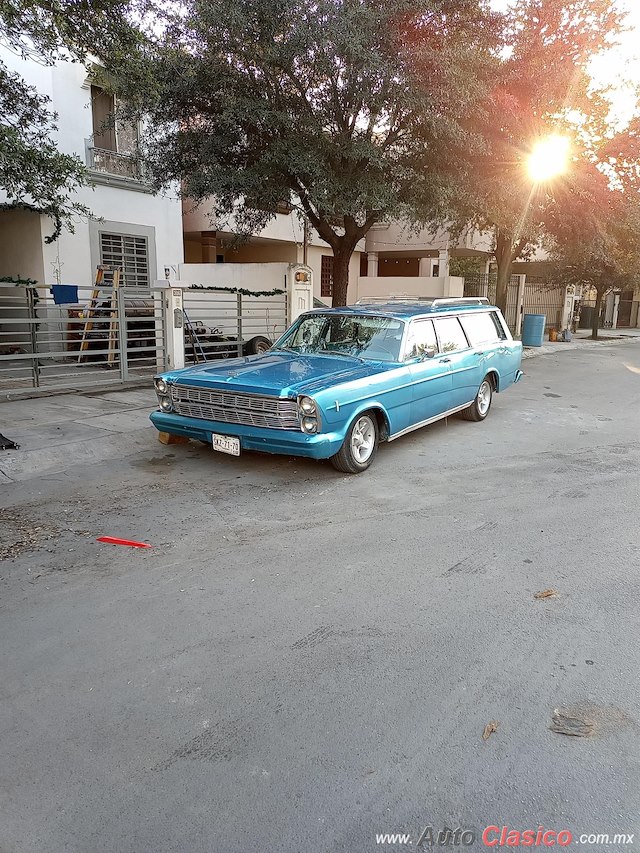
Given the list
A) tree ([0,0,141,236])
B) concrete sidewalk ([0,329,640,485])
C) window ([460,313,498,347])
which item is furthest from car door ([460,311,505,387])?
tree ([0,0,141,236])

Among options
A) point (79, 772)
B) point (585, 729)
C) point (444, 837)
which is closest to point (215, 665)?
Answer: point (79, 772)

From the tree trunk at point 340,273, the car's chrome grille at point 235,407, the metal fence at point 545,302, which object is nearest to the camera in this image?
the car's chrome grille at point 235,407

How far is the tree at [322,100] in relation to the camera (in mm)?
9484

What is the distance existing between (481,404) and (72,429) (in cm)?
559

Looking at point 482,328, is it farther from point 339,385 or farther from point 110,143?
point 110,143

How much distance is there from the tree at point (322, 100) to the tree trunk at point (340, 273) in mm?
1286

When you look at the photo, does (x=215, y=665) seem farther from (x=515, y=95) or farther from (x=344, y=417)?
(x=515, y=95)

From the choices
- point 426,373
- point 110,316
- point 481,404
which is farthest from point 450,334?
point 110,316

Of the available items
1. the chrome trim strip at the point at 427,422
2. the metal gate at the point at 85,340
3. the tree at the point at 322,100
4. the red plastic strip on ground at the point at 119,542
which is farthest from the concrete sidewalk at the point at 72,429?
the tree at the point at 322,100

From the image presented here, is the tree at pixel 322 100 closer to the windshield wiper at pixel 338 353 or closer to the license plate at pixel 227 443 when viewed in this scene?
the windshield wiper at pixel 338 353

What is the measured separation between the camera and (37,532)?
15.9 ft

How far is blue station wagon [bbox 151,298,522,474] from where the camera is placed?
231 inches

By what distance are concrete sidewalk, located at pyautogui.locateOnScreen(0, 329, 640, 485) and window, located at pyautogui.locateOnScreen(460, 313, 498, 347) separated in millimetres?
4407

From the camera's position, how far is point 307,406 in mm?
5742
